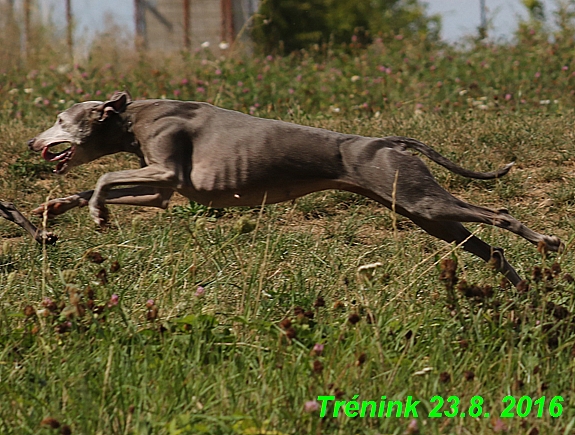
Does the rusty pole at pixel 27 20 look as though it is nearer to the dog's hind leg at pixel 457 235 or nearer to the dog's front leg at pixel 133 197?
the dog's front leg at pixel 133 197

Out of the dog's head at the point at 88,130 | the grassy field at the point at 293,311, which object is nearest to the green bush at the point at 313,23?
the grassy field at the point at 293,311

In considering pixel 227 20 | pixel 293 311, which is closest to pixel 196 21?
pixel 227 20

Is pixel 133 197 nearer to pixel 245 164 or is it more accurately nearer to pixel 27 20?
pixel 245 164

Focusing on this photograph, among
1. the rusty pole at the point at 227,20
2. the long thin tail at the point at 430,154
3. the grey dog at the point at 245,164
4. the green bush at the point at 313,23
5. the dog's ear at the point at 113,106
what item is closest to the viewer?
the grey dog at the point at 245,164

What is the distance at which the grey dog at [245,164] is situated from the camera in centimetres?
446

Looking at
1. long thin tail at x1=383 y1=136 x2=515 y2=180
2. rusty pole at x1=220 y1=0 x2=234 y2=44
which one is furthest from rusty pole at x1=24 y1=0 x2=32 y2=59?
long thin tail at x1=383 y1=136 x2=515 y2=180

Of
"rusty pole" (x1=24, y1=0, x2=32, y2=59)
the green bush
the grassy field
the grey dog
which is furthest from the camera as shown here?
the green bush

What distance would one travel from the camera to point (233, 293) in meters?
4.33

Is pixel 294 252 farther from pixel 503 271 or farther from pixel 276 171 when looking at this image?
pixel 503 271

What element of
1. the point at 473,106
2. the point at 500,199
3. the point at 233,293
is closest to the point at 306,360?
the point at 233,293

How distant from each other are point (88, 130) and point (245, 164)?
2.96 feet

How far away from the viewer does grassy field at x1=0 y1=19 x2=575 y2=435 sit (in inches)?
121

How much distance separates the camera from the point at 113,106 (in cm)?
476

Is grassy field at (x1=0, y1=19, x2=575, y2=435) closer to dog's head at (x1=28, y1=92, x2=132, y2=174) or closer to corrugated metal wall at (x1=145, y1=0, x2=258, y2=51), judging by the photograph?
dog's head at (x1=28, y1=92, x2=132, y2=174)
